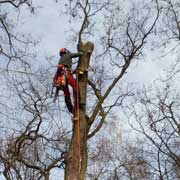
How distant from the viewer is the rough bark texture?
666 centimetres

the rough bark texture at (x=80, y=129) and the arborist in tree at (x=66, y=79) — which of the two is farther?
the arborist in tree at (x=66, y=79)

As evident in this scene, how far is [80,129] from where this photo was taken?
7.12m

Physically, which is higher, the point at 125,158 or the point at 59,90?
the point at 125,158

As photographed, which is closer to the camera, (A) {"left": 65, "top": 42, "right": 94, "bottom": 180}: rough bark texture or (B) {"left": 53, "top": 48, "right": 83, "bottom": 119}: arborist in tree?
(A) {"left": 65, "top": 42, "right": 94, "bottom": 180}: rough bark texture

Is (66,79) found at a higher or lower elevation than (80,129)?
higher

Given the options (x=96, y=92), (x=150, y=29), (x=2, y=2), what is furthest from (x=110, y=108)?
(x=2, y=2)

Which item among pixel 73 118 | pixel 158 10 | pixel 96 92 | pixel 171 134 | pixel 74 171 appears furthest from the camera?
pixel 171 134

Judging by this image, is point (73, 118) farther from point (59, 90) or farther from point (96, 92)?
point (96, 92)

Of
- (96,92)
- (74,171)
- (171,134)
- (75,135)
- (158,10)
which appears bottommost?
(74,171)

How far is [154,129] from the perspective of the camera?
51.0ft

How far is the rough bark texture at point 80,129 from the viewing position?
6.66 meters

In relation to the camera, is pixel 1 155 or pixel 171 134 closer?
pixel 1 155

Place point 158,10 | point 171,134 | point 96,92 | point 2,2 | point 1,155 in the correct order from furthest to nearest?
point 171,134 → point 1,155 → point 158,10 → point 96,92 → point 2,2

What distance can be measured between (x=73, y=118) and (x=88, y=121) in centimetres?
104
